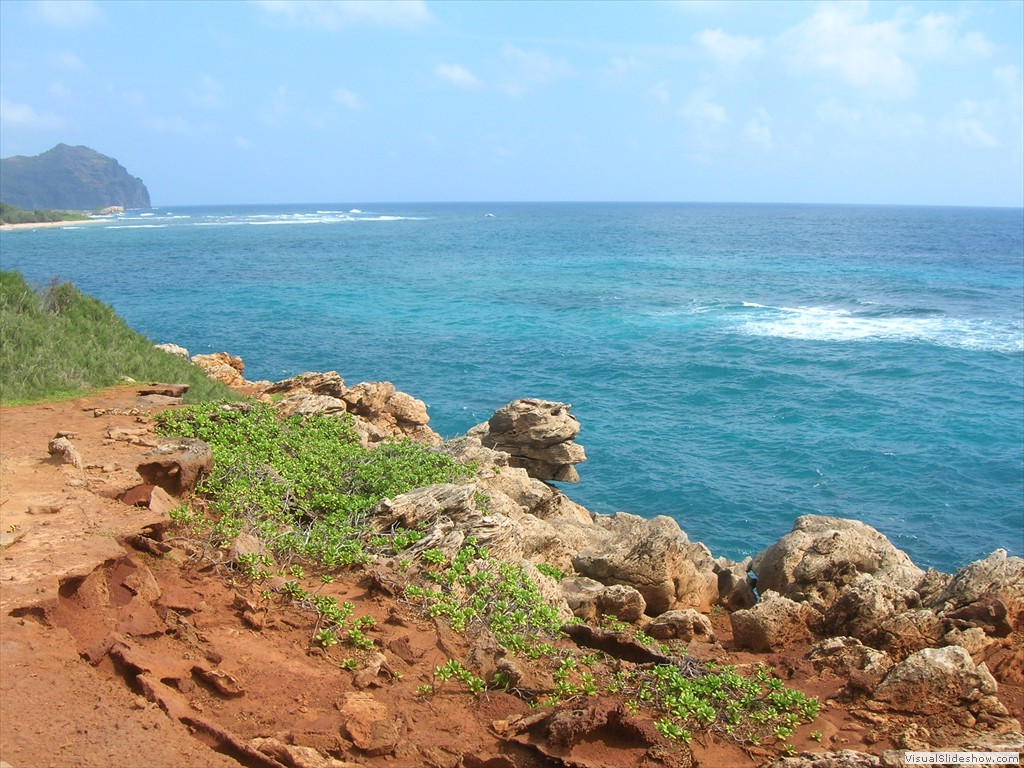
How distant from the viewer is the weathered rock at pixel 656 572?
39.8 ft

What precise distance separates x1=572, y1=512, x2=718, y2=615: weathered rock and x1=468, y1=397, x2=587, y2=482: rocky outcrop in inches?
295

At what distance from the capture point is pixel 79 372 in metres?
16.3

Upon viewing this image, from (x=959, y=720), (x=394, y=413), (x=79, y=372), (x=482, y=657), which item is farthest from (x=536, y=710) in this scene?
(x=394, y=413)

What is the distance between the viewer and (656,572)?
1210 cm

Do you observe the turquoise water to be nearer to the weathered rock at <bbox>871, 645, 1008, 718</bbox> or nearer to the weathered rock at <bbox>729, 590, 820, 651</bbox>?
the weathered rock at <bbox>729, 590, 820, 651</bbox>

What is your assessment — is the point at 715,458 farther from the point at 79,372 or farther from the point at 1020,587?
the point at 79,372

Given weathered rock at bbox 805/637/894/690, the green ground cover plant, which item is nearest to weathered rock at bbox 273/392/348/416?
the green ground cover plant

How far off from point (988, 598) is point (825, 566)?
11.3 feet

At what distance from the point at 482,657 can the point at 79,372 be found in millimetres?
12382

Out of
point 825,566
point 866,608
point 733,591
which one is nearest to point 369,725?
point 866,608

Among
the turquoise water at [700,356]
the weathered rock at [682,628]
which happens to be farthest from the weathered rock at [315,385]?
the weathered rock at [682,628]

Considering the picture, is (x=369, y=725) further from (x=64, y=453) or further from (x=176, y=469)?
(x=64, y=453)

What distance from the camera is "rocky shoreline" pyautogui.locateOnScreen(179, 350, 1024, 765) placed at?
7.58 metres

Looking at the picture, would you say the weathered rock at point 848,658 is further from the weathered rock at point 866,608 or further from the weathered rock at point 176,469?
the weathered rock at point 176,469
